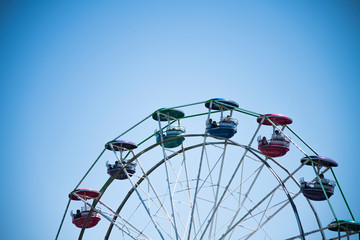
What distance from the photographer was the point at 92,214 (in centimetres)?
3247

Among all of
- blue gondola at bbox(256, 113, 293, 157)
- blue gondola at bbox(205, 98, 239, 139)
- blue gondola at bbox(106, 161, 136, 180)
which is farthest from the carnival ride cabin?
blue gondola at bbox(256, 113, 293, 157)

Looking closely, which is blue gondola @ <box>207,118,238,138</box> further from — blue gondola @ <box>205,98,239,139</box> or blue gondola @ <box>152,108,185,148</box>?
blue gondola @ <box>152,108,185,148</box>

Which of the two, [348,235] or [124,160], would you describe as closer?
[348,235]

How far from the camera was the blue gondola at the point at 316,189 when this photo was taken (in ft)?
89.5

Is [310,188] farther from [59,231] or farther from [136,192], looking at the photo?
[59,231]

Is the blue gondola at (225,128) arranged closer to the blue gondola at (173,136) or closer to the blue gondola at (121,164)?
the blue gondola at (173,136)

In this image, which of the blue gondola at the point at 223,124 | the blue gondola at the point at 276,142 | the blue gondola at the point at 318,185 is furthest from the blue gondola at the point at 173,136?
the blue gondola at the point at 318,185

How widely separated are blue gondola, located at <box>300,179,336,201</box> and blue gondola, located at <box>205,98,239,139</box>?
12.2ft

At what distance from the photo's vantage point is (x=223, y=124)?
92.6 ft

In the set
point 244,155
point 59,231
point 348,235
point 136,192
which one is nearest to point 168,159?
point 136,192

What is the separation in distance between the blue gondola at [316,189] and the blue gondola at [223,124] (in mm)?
3733

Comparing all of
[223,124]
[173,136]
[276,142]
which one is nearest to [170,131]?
[173,136]

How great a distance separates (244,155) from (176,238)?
4.56 meters

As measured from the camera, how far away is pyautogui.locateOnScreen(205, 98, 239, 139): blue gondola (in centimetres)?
2795
